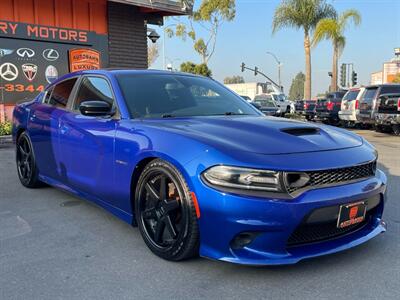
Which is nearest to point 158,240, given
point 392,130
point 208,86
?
point 208,86

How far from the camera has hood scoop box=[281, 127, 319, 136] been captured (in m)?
3.31

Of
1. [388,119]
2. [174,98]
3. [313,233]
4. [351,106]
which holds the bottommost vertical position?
[313,233]

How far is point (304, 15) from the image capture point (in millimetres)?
25938

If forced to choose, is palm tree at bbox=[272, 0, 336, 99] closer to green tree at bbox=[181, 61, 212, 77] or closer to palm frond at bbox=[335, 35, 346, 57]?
palm frond at bbox=[335, 35, 346, 57]

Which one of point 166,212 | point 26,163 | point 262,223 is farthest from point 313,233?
point 26,163

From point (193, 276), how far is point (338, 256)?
43.4 inches

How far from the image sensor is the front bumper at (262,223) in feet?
8.71

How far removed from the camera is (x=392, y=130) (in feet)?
48.1

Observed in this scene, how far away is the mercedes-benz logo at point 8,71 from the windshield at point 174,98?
869 cm

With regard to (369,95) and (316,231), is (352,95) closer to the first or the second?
(369,95)

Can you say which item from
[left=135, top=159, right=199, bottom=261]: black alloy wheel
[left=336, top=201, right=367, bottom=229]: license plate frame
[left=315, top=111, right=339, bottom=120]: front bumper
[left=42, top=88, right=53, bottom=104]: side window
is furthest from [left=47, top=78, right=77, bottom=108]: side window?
[left=315, top=111, right=339, bottom=120]: front bumper

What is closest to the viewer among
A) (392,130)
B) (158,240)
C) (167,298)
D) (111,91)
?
(167,298)

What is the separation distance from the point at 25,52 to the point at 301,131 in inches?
412

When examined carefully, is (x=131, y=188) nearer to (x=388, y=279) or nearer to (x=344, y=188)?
(x=344, y=188)
